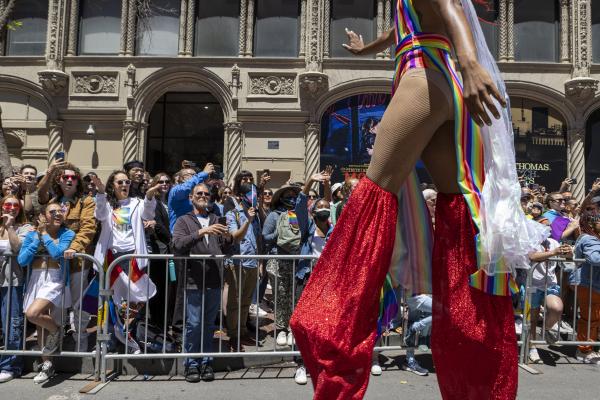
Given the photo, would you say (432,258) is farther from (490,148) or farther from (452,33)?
(452,33)

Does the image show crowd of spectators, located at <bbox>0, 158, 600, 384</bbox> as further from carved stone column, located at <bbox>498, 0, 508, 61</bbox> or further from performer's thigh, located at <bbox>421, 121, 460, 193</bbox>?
carved stone column, located at <bbox>498, 0, 508, 61</bbox>

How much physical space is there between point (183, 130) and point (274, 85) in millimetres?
3958

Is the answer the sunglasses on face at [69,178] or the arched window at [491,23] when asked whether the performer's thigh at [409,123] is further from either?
the arched window at [491,23]

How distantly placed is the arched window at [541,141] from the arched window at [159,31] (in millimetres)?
11416

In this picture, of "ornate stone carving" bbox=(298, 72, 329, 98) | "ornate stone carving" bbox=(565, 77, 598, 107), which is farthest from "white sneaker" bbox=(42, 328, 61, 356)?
"ornate stone carving" bbox=(565, 77, 598, 107)

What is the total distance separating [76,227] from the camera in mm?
5184

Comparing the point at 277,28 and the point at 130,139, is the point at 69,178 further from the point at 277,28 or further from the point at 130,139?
the point at 277,28

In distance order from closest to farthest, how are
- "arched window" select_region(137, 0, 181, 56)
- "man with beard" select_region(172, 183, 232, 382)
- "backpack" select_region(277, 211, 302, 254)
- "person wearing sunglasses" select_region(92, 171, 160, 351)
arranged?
"man with beard" select_region(172, 183, 232, 382) → "person wearing sunglasses" select_region(92, 171, 160, 351) → "backpack" select_region(277, 211, 302, 254) → "arched window" select_region(137, 0, 181, 56)

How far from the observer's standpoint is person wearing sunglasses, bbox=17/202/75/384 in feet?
15.3

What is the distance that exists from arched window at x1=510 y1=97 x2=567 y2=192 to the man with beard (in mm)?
13940

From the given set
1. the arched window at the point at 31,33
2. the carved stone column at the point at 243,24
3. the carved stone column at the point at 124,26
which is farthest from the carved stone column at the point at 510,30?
the arched window at the point at 31,33

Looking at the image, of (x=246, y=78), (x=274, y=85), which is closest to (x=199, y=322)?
(x=274, y=85)

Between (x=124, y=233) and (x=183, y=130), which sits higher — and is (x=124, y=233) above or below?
below

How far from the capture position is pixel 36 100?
54.4 feet
